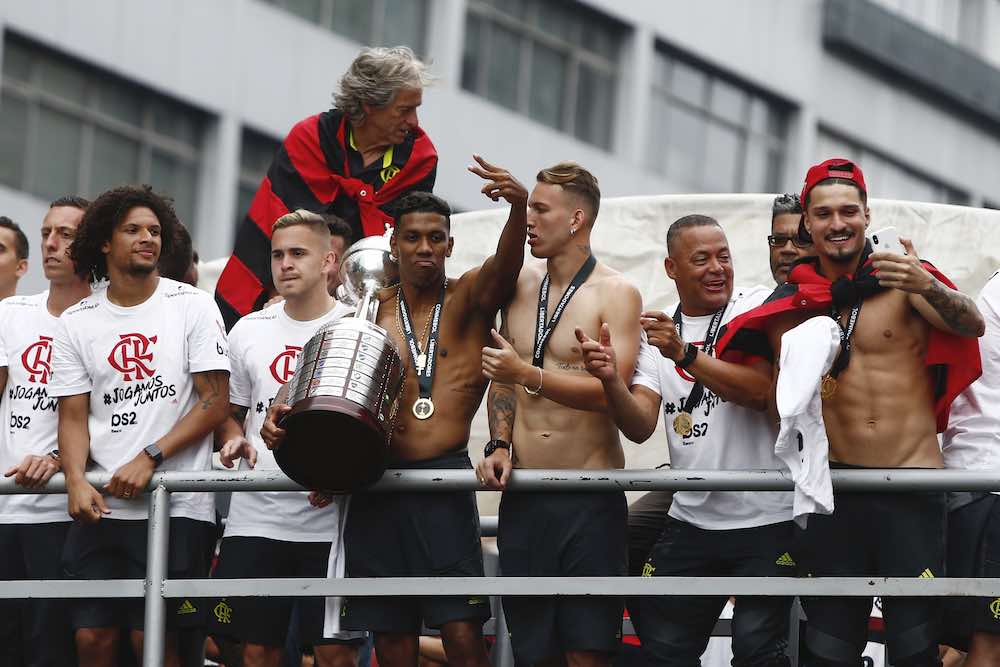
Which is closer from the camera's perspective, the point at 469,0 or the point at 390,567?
the point at 390,567

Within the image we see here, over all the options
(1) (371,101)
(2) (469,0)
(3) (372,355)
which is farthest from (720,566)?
(2) (469,0)

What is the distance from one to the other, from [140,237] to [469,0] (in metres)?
17.2

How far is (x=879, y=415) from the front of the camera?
602cm

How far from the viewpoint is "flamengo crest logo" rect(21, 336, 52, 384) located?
7.17 m

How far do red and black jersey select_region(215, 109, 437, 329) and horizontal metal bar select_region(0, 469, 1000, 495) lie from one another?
1.60 meters

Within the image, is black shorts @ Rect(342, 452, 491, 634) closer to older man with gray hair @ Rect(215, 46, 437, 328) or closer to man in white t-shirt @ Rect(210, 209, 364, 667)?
man in white t-shirt @ Rect(210, 209, 364, 667)

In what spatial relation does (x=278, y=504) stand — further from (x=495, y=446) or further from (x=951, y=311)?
(x=951, y=311)

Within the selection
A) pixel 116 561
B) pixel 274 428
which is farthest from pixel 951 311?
pixel 116 561

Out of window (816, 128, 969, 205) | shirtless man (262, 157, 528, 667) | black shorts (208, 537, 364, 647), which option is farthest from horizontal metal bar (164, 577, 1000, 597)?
window (816, 128, 969, 205)

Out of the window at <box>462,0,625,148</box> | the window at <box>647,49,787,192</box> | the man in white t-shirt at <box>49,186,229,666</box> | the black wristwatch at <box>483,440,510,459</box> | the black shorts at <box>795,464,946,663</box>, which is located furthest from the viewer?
the window at <box>647,49,787,192</box>

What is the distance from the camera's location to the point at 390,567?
251 inches

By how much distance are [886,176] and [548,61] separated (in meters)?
7.51

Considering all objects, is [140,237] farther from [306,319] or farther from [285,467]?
[285,467]

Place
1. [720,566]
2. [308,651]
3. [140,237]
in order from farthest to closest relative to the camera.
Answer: [308,651] < [140,237] < [720,566]
